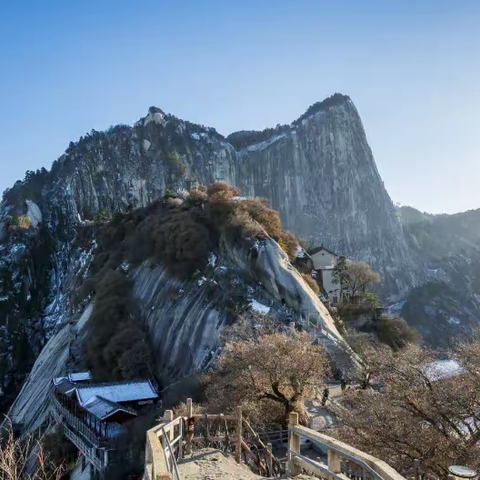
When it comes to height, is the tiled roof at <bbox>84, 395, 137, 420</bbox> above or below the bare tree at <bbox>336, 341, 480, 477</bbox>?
below

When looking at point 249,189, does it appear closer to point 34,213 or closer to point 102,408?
point 34,213

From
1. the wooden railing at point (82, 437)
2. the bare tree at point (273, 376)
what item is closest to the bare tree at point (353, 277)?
the wooden railing at point (82, 437)

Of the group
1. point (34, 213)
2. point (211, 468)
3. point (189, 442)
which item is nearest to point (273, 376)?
point (189, 442)

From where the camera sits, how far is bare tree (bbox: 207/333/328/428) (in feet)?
54.3

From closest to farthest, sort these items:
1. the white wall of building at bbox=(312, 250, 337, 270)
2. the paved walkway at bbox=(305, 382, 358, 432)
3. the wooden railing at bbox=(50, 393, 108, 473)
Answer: the paved walkway at bbox=(305, 382, 358, 432)
the wooden railing at bbox=(50, 393, 108, 473)
the white wall of building at bbox=(312, 250, 337, 270)

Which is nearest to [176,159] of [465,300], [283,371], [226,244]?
[226,244]

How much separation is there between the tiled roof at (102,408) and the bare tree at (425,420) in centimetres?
1343

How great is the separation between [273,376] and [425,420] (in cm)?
597

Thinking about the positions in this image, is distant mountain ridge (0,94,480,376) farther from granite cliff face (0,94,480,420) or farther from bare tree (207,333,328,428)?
bare tree (207,333,328,428)

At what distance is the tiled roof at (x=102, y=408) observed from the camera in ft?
73.2

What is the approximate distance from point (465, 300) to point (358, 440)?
88892 millimetres

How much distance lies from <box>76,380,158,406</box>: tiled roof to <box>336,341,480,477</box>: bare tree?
14676mm

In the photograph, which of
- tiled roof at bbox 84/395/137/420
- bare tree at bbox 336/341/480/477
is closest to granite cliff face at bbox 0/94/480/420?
tiled roof at bbox 84/395/137/420

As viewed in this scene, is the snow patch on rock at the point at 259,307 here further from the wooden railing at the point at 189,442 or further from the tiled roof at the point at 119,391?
the wooden railing at the point at 189,442
